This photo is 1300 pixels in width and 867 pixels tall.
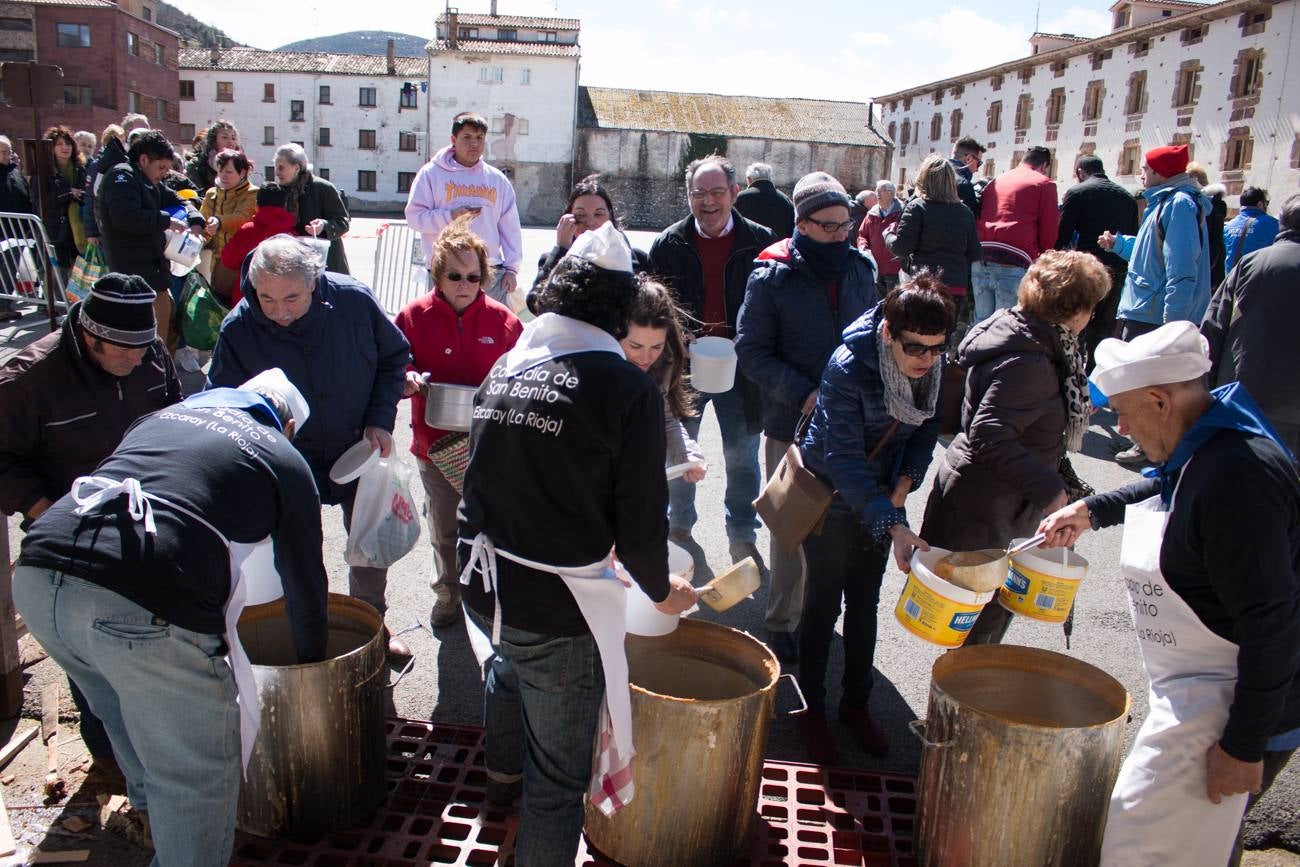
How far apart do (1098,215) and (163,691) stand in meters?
8.07

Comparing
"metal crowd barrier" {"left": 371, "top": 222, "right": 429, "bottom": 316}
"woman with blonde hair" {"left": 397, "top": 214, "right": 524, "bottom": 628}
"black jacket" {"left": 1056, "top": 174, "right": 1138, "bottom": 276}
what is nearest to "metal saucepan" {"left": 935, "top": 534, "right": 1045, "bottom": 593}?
"woman with blonde hair" {"left": 397, "top": 214, "right": 524, "bottom": 628}

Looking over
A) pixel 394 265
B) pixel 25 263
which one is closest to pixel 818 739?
pixel 394 265

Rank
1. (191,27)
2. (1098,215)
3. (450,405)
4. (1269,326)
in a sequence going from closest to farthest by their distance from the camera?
(450,405), (1269,326), (1098,215), (191,27)

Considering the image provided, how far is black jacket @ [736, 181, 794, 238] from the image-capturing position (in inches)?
247

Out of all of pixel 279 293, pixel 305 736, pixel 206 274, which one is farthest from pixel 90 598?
pixel 206 274

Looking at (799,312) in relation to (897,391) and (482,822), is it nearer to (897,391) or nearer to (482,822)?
(897,391)

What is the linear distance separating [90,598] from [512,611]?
0.99 m

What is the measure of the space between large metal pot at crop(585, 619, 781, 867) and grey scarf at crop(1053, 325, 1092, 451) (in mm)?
1487

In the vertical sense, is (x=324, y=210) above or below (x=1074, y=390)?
above

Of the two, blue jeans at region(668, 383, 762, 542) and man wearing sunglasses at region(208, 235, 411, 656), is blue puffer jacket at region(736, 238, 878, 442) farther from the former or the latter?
man wearing sunglasses at region(208, 235, 411, 656)

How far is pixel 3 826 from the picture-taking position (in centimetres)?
288

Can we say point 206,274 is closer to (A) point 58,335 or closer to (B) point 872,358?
(A) point 58,335

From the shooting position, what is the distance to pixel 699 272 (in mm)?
5051

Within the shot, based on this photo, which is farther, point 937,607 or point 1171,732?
point 937,607
